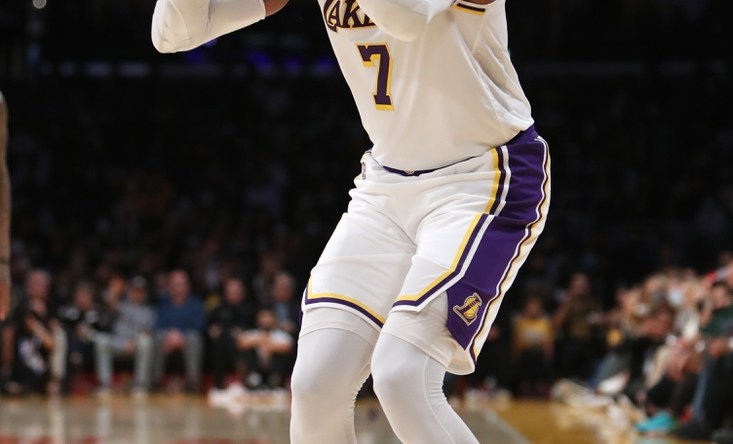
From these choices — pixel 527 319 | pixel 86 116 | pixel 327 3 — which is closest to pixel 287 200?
pixel 86 116

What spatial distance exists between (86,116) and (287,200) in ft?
14.3

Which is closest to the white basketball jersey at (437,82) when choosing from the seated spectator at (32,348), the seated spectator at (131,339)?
the seated spectator at (32,348)

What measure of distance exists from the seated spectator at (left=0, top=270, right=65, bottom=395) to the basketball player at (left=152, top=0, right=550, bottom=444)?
10.7m

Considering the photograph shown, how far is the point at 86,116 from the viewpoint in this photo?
21641 millimetres

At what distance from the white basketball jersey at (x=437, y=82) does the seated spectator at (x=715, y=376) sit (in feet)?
19.0

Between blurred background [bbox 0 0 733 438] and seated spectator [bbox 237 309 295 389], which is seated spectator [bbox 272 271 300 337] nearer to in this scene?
seated spectator [bbox 237 309 295 389]

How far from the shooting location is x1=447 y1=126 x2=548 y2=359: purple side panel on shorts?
3.80 m

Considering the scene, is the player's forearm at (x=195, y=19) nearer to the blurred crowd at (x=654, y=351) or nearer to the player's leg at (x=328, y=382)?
the player's leg at (x=328, y=382)

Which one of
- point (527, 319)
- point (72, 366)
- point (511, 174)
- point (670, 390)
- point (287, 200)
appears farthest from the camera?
point (287, 200)

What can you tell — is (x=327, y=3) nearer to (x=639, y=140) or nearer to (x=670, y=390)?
(x=670, y=390)

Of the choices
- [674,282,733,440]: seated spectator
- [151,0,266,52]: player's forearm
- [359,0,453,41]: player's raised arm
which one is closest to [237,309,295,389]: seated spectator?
[674,282,733,440]: seated spectator

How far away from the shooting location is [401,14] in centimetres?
367

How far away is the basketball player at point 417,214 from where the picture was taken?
3.75 meters

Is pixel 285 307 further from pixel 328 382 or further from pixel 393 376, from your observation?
pixel 393 376
